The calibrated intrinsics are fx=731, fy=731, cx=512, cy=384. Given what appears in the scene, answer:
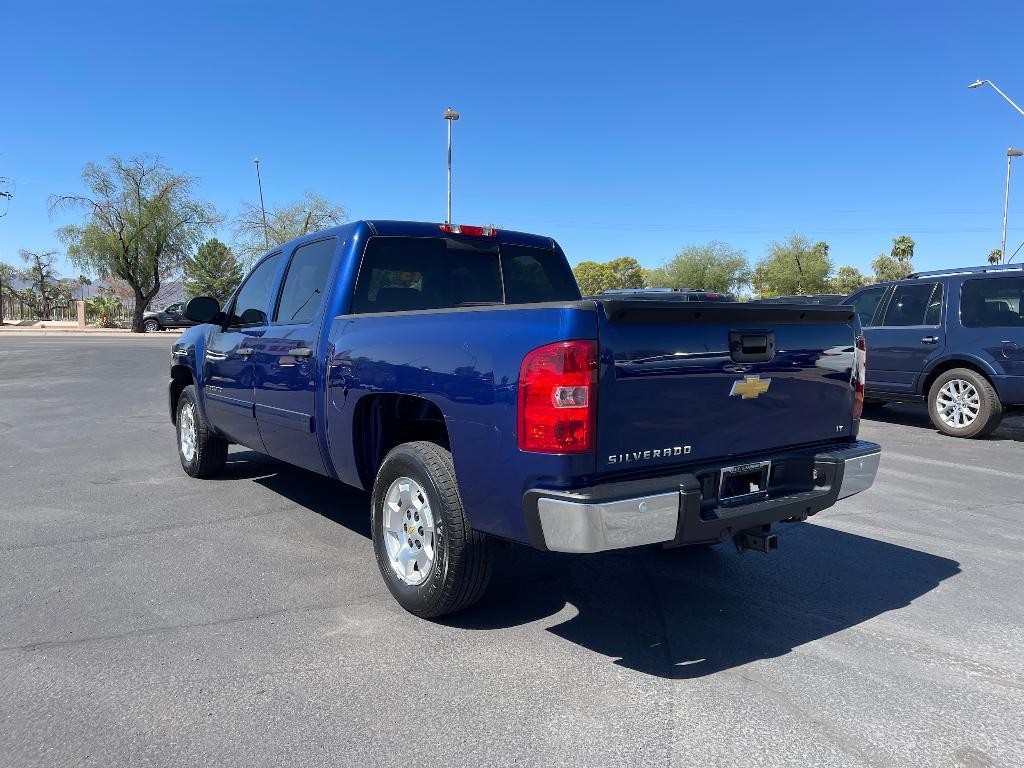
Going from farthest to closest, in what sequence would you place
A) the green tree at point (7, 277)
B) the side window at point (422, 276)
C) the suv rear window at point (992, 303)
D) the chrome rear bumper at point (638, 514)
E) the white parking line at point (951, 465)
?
the green tree at point (7, 277)
the suv rear window at point (992, 303)
the white parking line at point (951, 465)
the side window at point (422, 276)
the chrome rear bumper at point (638, 514)

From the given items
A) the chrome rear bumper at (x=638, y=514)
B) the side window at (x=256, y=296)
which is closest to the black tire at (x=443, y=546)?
the chrome rear bumper at (x=638, y=514)

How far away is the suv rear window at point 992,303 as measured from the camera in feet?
27.2

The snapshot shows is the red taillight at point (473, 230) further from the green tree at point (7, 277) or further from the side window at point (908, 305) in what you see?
the green tree at point (7, 277)

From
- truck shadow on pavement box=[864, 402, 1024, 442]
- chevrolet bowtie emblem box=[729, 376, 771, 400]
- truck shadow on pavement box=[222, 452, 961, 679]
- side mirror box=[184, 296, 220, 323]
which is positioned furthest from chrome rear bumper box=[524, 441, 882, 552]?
truck shadow on pavement box=[864, 402, 1024, 442]

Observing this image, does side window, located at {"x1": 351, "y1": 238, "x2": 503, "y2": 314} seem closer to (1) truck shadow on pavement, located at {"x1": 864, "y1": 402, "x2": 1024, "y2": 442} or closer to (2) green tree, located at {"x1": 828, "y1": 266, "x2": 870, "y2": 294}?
(1) truck shadow on pavement, located at {"x1": 864, "y1": 402, "x2": 1024, "y2": 442}

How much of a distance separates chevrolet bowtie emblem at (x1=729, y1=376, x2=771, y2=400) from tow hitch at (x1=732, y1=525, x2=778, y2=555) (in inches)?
24.4

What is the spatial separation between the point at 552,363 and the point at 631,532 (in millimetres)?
710

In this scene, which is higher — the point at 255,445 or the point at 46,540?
the point at 255,445

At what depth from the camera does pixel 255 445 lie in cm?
523

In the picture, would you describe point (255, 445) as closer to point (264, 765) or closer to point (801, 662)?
point (264, 765)

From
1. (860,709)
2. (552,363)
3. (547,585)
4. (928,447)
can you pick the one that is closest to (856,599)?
(860,709)

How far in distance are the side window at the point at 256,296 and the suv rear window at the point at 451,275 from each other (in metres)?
1.18

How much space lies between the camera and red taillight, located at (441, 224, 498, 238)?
4734 mm

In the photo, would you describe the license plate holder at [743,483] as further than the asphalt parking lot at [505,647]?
Yes
